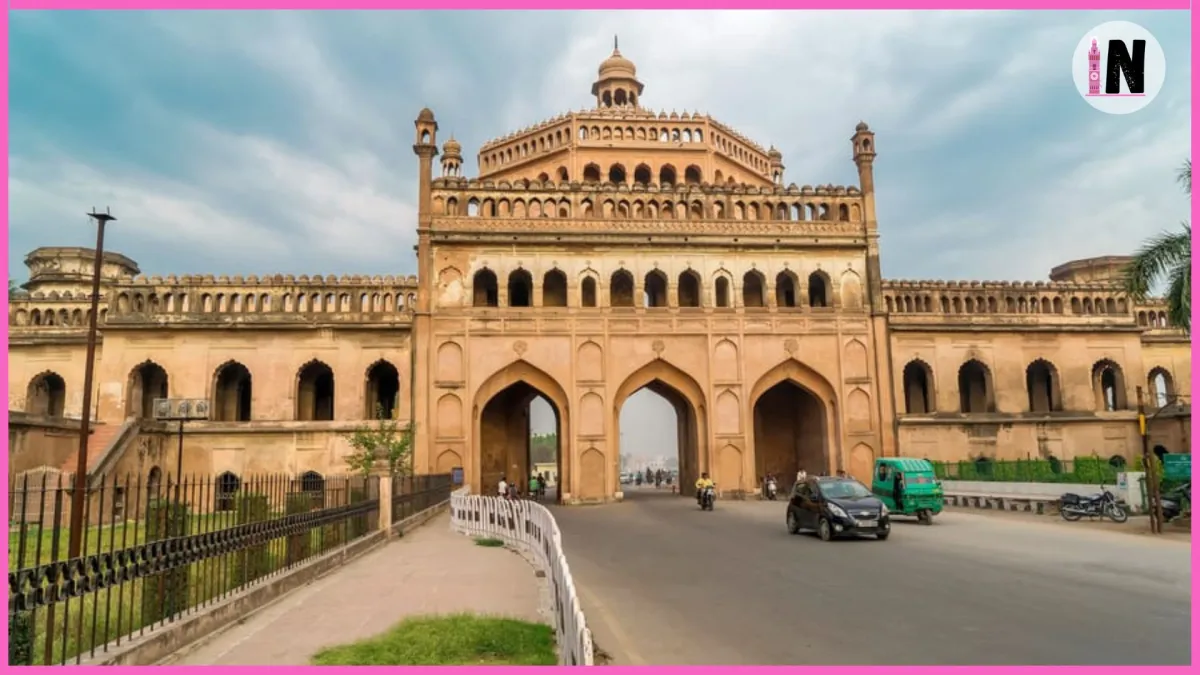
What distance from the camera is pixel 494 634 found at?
647cm

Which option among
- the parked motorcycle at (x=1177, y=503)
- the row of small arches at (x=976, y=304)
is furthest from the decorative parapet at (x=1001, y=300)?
the parked motorcycle at (x=1177, y=503)

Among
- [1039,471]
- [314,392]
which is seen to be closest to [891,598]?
[1039,471]

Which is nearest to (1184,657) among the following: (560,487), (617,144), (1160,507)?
(1160,507)

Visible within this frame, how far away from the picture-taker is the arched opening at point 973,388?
29.3 meters

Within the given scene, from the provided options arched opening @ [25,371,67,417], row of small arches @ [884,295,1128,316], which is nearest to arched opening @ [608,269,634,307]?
row of small arches @ [884,295,1128,316]

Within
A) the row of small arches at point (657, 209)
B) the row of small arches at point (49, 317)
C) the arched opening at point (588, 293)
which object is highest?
the row of small arches at point (657, 209)

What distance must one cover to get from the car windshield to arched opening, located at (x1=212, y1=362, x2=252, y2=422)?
19202 mm

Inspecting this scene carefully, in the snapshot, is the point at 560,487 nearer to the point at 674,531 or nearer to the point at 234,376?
the point at 674,531

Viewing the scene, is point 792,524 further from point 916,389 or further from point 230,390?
point 230,390

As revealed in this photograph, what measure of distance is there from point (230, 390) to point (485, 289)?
9.10m

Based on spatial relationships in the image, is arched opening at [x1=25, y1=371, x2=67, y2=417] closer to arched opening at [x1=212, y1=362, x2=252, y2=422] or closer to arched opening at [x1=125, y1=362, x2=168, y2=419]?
arched opening at [x1=125, y1=362, x2=168, y2=419]

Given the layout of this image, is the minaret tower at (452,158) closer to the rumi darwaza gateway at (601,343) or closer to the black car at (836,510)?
the rumi darwaza gateway at (601,343)

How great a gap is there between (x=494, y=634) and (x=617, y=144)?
26.0 metres

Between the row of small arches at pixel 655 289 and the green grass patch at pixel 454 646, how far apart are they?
64.3 feet
